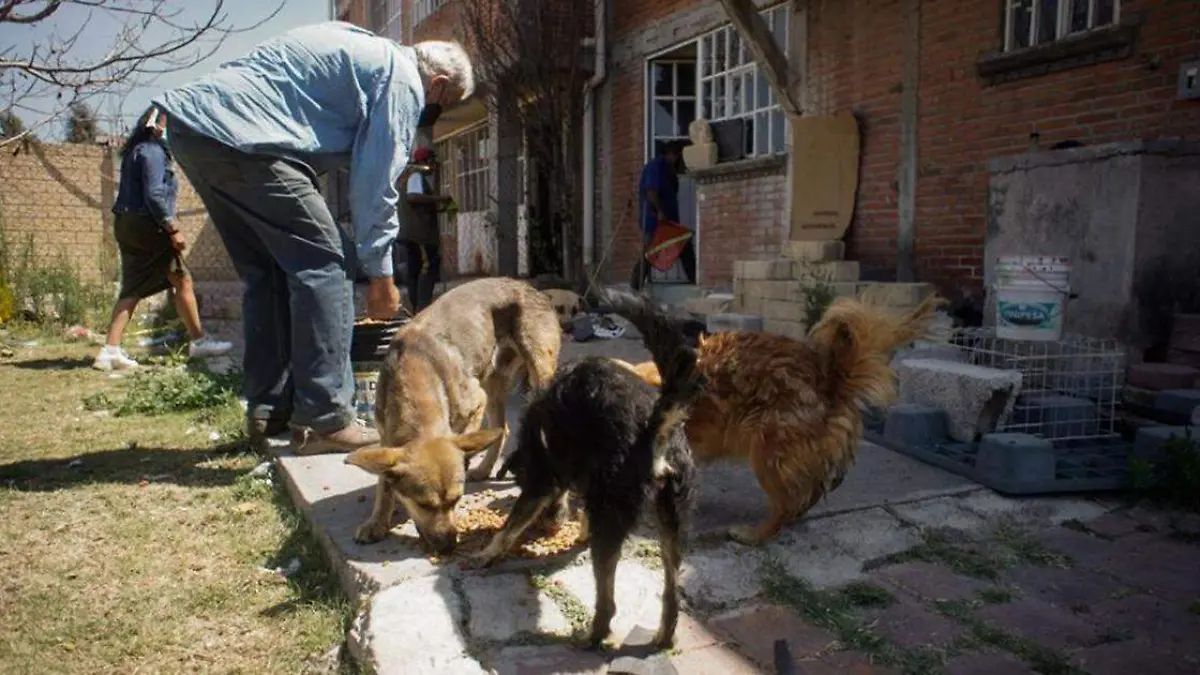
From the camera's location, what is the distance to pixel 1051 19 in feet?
19.4

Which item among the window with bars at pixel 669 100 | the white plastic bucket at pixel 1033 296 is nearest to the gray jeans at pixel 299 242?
the white plastic bucket at pixel 1033 296

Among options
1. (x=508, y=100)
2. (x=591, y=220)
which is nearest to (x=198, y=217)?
(x=508, y=100)

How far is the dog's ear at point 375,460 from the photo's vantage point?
2.82 m

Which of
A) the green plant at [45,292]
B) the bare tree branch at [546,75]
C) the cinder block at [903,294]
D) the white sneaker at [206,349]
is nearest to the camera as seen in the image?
the cinder block at [903,294]

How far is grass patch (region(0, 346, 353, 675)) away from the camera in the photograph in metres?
2.62

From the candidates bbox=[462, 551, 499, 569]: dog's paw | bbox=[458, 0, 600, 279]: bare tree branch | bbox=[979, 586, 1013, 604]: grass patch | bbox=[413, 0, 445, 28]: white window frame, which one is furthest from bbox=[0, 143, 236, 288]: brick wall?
bbox=[979, 586, 1013, 604]: grass patch

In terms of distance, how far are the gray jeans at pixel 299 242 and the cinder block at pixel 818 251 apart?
4561 millimetres

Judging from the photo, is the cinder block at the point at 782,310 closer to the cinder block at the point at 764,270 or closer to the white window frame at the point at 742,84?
the cinder block at the point at 764,270

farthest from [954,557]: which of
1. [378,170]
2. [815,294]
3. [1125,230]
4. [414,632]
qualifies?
[815,294]

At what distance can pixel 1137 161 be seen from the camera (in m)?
4.54

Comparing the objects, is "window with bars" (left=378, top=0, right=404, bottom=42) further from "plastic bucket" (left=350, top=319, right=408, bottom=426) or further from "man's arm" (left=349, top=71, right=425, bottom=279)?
"man's arm" (left=349, top=71, right=425, bottom=279)

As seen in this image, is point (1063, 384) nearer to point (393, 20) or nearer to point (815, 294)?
point (815, 294)

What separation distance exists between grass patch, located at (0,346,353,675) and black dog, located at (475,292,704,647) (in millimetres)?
987

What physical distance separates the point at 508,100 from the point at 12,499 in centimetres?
944
